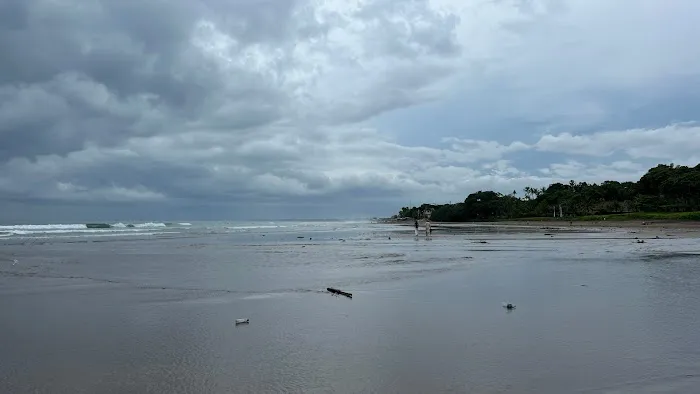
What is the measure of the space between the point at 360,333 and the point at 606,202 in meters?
118

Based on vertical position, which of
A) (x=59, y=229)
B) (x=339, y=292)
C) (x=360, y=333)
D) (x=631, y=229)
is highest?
(x=59, y=229)

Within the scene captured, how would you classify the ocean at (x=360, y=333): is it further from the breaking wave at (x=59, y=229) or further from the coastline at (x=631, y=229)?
the breaking wave at (x=59, y=229)

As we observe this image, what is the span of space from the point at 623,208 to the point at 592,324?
109711mm

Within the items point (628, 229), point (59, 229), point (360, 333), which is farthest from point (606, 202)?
point (360, 333)

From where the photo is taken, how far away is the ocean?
762 centimetres

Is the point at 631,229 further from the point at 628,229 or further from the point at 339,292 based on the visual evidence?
the point at 339,292

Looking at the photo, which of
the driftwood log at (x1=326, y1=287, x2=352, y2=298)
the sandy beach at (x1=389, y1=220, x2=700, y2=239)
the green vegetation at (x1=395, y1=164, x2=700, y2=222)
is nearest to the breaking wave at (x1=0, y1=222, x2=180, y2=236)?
the sandy beach at (x1=389, y1=220, x2=700, y2=239)

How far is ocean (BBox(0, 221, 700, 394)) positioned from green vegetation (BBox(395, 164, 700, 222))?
7315cm

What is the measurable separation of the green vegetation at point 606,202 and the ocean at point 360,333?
7315 centimetres

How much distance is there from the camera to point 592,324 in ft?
35.9

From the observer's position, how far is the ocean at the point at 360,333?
25.0ft

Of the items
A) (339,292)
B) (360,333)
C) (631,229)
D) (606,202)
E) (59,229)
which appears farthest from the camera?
(606,202)

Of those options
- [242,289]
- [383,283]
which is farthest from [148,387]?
[383,283]

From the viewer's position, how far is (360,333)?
10.7 meters
